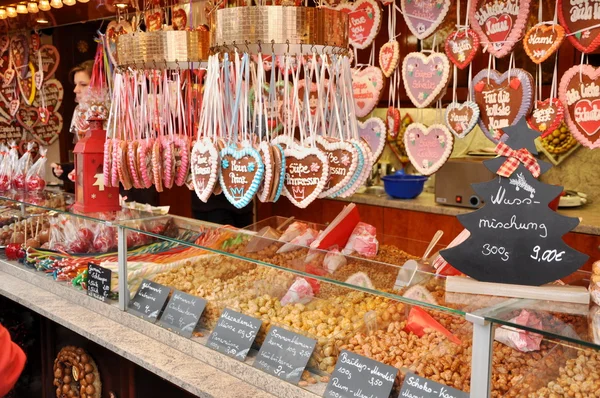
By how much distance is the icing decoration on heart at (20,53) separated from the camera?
6500 millimetres

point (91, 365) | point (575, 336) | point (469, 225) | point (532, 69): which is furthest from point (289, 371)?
point (532, 69)

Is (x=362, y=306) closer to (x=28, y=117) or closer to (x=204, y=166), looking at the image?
(x=204, y=166)

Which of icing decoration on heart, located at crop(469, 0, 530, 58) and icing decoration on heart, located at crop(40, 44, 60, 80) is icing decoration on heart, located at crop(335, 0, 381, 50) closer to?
icing decoration on heart, located at crop(469, 0, 530, 58)

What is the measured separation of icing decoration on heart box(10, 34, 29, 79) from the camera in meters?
6.50

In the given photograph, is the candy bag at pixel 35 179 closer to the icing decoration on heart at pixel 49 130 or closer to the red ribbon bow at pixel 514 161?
the red ribbon bow at pixel 514 161

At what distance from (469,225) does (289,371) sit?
59 cm

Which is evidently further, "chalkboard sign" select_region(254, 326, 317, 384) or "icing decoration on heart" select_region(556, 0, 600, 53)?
"icing decoration on heart" select_region(556, 0, 600, 53)

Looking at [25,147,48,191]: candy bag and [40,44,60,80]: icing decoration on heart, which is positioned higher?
[40,44,60,80]: icing decoration on heart

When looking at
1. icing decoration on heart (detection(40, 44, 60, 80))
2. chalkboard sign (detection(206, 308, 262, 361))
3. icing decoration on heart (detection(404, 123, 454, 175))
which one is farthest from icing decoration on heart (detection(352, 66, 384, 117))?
icing decoration on heart (detection(40, 44, 60, 80))

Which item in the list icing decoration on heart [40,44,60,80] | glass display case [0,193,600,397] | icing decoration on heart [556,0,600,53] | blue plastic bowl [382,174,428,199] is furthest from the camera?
icing decoration on heart [40,44,60,80]

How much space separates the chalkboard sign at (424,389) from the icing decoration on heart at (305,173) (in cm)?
59

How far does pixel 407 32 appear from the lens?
15.6 feet

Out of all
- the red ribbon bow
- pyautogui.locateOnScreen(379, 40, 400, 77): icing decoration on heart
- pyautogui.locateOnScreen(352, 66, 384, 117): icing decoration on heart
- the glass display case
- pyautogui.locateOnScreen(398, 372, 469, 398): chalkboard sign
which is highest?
pyautogui.locateOnScreen(379, 40, 400, 77): icing decoration on heart

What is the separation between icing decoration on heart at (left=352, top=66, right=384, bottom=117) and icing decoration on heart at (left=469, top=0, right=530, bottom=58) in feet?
2.15
